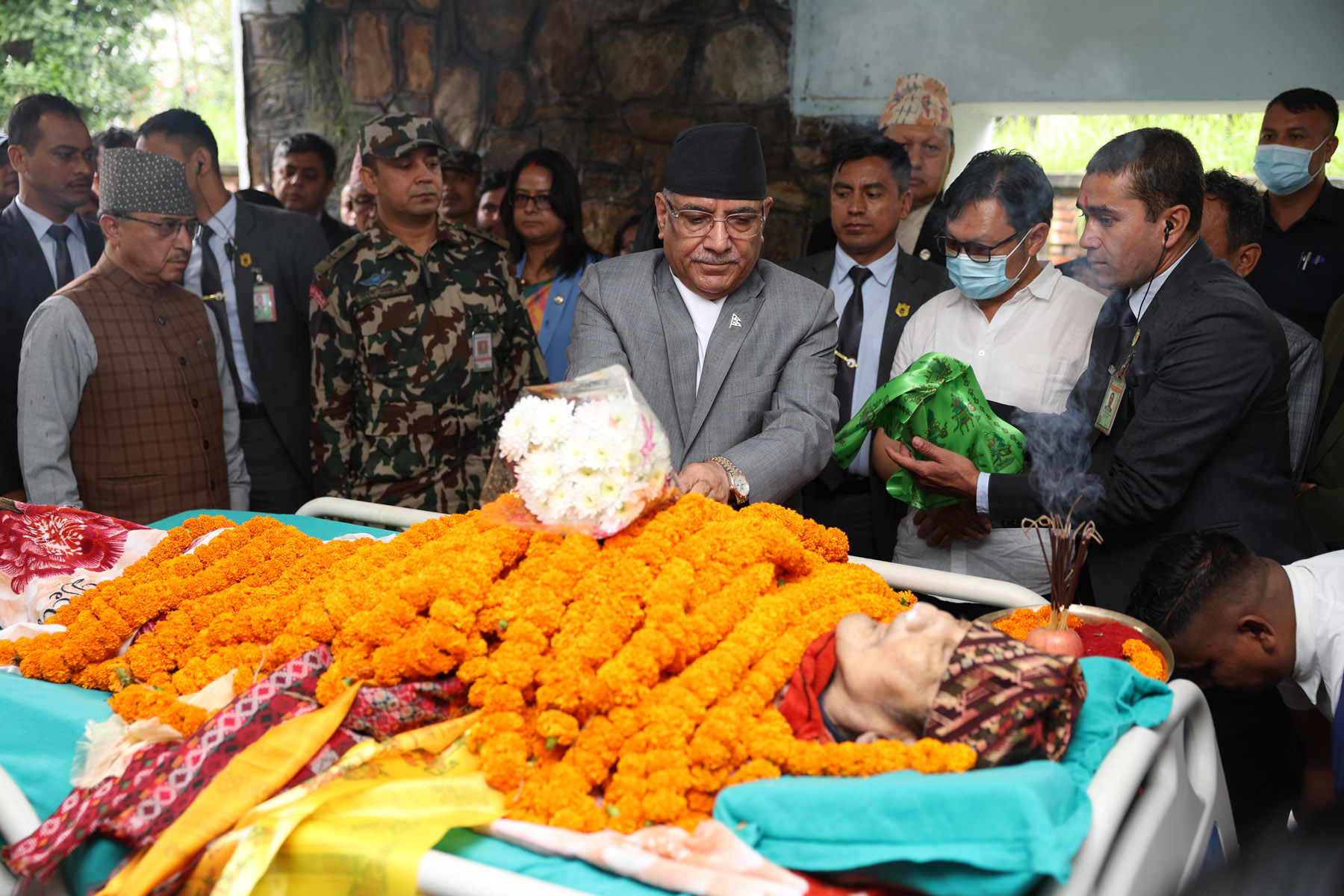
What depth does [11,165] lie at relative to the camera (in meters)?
4.93

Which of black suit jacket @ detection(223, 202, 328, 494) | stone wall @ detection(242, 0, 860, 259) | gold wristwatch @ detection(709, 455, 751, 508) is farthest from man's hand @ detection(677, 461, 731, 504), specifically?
stone wall @ detection(242, 0, 860, 259)

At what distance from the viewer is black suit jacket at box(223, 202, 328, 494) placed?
4.34m

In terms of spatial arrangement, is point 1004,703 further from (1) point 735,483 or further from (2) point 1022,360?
(2) point 1022,360

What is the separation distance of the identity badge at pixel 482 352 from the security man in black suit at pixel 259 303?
0.91 metres

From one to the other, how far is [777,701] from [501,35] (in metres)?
6.48

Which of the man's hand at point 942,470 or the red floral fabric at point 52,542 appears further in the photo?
the man's hand at point 942,470

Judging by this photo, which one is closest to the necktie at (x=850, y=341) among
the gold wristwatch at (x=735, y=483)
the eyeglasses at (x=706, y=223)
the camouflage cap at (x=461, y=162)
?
the eyeglasses at (x=706, y=223)

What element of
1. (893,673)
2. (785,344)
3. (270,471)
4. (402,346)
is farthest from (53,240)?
(893,673)

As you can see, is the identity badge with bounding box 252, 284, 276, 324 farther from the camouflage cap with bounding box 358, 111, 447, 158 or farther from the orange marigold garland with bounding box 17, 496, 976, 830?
the orange marigold garland with bounding box 17, 496, 976, 830

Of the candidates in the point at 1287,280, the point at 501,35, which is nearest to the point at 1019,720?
the point at 1287,280

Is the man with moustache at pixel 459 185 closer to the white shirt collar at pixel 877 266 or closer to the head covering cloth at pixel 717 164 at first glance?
the white shirt collar at pixel 877 266

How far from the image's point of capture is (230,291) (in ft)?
14.3

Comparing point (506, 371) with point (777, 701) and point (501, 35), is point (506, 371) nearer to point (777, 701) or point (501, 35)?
point (777, 701)

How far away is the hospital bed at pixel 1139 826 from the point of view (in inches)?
61.4
